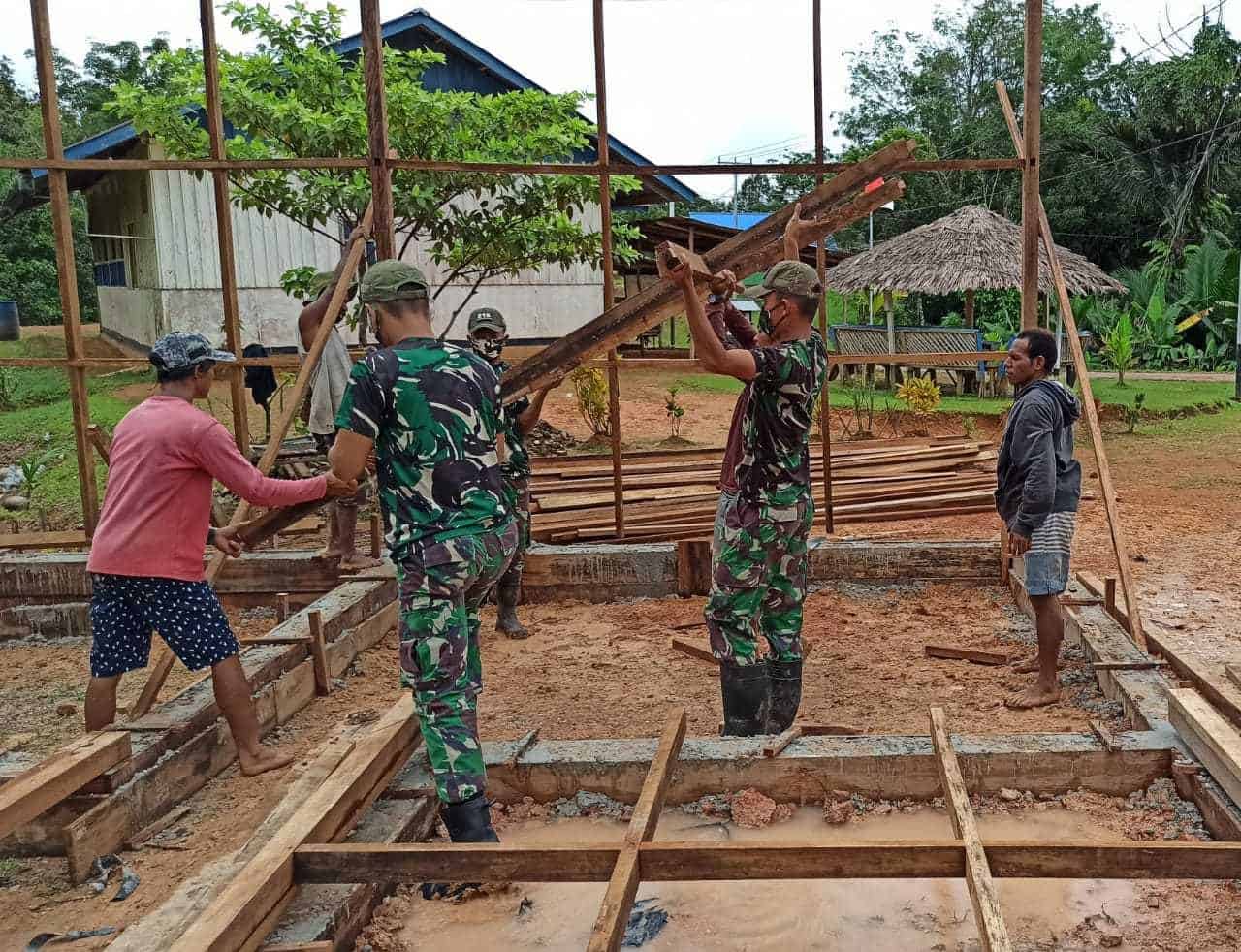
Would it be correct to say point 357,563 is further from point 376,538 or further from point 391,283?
point 391,283

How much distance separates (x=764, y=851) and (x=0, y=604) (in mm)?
5589

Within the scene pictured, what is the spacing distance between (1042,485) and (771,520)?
1.29 meters

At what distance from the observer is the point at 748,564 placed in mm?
4086

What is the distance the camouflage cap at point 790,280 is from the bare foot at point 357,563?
348cm

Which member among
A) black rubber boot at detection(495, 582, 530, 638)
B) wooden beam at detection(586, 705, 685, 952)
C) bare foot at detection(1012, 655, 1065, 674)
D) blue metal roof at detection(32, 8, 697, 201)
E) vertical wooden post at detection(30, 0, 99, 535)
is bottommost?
bare foot at detection(1012, 655, 1065, 674)

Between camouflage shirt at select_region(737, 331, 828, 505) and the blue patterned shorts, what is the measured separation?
2112 millimetres

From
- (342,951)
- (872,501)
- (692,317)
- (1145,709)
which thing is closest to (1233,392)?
(872,501)

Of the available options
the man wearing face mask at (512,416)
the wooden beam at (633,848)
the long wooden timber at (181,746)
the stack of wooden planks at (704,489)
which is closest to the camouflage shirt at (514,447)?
the man wearing face mask at (512,416)

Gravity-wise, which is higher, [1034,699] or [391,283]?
[391,283]

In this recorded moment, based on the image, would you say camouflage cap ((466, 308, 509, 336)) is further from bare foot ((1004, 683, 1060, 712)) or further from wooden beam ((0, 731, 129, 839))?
bare foot ((1004, 683, 1060, 712))

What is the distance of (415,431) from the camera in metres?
3.17

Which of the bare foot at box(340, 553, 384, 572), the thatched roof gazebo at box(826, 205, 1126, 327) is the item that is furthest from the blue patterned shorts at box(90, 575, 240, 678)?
the thatched roof gazebo at box(826, 205, 1126, 327)

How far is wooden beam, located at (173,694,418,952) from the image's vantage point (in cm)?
260

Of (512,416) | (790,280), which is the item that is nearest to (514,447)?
(512,416)
